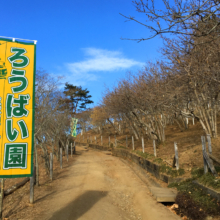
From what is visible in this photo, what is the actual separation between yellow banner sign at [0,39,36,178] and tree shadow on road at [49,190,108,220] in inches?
65.6

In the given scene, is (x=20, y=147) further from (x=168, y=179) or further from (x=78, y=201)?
(x=168, y=179)

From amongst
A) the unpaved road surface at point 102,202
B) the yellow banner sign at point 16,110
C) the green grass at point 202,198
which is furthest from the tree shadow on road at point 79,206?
the green grass at point 202,198

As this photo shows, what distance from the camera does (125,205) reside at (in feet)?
24.9

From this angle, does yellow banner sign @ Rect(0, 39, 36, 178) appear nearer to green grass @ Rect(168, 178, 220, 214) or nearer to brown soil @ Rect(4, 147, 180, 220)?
brown soil @ Rect(4, 147, 180, 220)

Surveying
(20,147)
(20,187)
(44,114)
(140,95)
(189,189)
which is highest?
(140,95)

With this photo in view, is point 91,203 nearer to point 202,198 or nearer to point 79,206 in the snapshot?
point 79,206

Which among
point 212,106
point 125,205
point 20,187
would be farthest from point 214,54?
point 20,187

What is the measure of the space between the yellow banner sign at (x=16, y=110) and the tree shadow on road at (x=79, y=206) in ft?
5.47

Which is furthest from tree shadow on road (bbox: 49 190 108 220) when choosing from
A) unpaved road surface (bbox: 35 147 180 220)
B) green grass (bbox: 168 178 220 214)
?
green grass (bbox: 168 178 220 214)

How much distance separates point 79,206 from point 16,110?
3688 mm

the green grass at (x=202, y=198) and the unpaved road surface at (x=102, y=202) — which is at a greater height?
the green grass at (x=202, y=198)

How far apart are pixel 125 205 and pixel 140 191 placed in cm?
185

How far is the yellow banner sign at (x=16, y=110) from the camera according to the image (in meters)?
5.81

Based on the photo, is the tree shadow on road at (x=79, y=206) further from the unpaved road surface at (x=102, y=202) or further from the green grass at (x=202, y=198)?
the green grass at (x=202, y=198)
